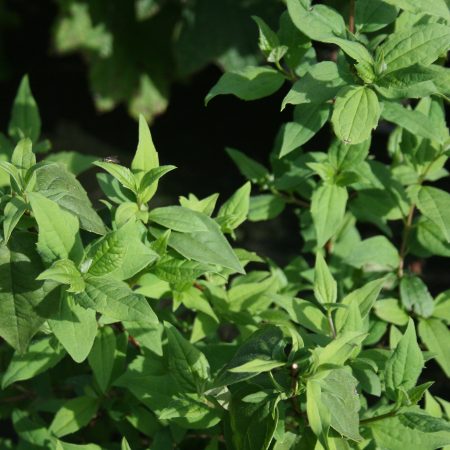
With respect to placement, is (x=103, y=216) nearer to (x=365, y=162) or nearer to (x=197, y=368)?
(x=197, y=368)

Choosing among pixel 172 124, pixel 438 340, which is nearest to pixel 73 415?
pixel 438 340

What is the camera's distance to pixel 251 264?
3.51 m

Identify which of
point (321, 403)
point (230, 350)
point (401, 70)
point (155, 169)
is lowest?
point (230, 350)

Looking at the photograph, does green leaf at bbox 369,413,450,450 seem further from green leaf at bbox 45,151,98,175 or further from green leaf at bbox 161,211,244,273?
green leaf at bbox 45,151,98,175

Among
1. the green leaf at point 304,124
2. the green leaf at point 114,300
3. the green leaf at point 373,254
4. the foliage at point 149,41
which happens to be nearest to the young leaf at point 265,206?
the green leaf at point 373,254

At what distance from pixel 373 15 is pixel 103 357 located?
2.85 ft

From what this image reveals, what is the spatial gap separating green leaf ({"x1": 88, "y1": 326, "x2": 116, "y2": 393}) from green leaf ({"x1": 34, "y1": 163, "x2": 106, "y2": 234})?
287 mm

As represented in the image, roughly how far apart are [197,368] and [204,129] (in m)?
3.26

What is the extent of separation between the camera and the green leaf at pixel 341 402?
123 centimetres

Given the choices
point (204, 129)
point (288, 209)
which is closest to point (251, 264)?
point (288, 209)

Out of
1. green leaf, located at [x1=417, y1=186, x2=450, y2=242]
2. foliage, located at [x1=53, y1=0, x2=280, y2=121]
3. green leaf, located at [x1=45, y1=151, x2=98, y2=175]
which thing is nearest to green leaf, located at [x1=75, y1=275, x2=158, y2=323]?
green leaf, located at [x1=45, y1=151, x2=98, y2=175]

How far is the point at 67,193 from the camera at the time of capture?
1322mm

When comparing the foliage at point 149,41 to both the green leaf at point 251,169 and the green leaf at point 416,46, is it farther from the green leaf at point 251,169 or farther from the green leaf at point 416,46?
the green leaf at point 416,46

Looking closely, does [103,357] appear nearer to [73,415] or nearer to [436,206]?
[73,415]
